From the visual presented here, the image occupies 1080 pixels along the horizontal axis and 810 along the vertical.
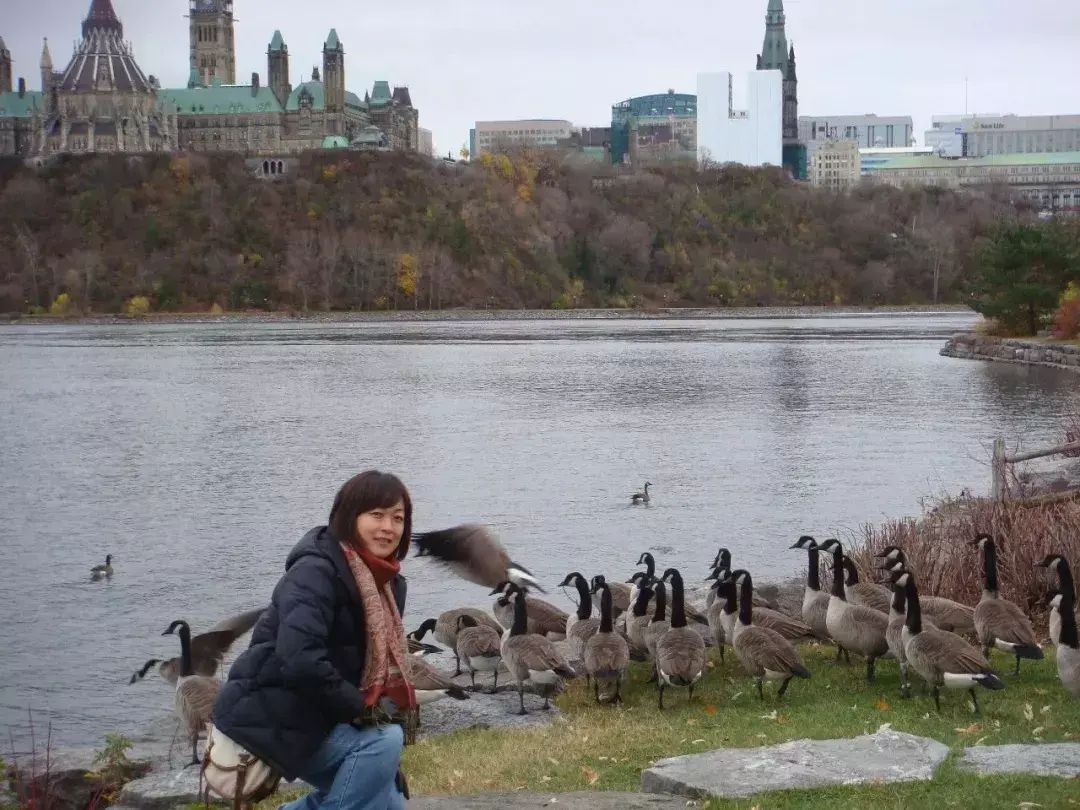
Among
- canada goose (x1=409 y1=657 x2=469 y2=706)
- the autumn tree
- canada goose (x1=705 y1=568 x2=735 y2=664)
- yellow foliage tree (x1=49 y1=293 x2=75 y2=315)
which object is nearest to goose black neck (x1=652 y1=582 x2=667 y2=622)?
canada goose (x1=705 y1=568 x2=735 y2=664)

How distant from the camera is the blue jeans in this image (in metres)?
5.00

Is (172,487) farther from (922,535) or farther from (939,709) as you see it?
(939,709)

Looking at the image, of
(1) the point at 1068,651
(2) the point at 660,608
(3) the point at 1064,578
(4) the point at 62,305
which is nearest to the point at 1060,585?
(3) the point at 1064,578

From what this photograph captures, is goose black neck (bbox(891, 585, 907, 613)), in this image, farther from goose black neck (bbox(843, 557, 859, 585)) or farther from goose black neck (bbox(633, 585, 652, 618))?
goose black neck (bbox(633, 585, 652, 618))

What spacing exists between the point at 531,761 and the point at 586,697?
242cm

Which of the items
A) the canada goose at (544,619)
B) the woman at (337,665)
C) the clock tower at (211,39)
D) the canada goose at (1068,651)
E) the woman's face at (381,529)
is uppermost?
the clock tower at (211,39)

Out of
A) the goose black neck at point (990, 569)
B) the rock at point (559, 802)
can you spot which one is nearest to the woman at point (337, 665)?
the rock at point (559, 802)

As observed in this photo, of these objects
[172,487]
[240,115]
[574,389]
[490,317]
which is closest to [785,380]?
[574,389]

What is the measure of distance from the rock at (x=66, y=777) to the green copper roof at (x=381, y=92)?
7427 inches

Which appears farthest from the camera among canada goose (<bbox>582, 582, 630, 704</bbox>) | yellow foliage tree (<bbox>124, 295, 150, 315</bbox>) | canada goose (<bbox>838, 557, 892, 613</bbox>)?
yellow foliage tree (<bbox>124, 295, 150, 315</bbox>)

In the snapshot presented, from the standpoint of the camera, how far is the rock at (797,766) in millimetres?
6559

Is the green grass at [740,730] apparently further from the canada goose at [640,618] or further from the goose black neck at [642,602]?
the goose black neck at [642,602]

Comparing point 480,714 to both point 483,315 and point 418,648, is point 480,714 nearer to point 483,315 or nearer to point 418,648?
point 418,648

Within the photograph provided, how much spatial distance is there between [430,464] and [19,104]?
555 feet
